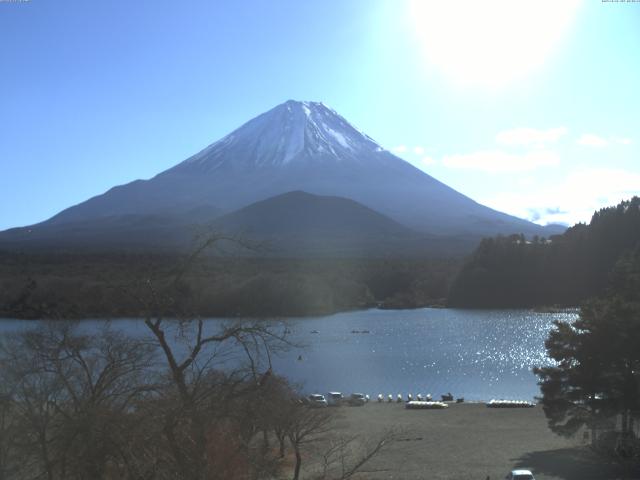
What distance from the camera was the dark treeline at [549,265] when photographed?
132 ft

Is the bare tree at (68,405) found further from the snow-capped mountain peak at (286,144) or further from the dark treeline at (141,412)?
the snow-capped mountain peak at (286,144)

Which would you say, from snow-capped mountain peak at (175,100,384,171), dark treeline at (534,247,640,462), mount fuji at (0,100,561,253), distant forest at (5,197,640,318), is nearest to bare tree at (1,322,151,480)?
dark treeline at (534,247,640,462)

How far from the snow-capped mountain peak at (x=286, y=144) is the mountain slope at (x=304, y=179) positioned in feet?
0.38

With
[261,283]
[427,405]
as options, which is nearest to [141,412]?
[427,405]

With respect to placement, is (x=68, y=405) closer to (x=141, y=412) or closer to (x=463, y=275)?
(x=141, y=412)

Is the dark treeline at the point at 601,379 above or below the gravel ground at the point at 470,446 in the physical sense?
above

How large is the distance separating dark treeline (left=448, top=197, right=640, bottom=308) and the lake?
19.7ft

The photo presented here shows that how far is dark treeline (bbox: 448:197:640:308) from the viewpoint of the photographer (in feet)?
132

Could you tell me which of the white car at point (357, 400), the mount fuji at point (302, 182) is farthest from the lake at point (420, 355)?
the mount fuji at point (302, 182)

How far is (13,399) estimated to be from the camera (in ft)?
13.5

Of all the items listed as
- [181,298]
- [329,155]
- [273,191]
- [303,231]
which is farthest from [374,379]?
[329,155]

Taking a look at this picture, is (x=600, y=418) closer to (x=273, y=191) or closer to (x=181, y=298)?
(x=181, y=298)

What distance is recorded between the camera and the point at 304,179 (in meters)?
82.2

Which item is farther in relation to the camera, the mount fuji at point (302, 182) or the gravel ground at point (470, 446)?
the mount fuji at point (302, 182)
